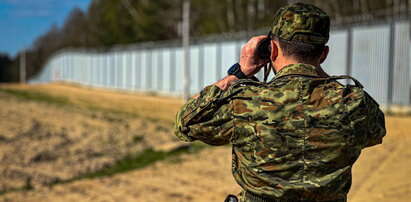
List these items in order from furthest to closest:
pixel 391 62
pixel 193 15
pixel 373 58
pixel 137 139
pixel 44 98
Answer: pixel 193 15 < pixel 44 98 < pixel 373 58 < pixel 391 62 < pixel 137 139

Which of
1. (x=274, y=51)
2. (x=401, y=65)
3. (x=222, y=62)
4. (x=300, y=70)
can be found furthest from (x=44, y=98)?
(x=300, y=70)

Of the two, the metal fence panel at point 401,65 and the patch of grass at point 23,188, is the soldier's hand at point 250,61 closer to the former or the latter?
the patch of grass at point 23,188

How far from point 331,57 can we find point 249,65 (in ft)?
51.9

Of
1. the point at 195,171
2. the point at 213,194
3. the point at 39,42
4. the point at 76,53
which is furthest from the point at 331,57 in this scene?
the point at 39,42

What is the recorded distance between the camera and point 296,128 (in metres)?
1.92

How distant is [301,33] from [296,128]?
350 millimetres

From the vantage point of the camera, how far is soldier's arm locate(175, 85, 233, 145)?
2021 millimetres

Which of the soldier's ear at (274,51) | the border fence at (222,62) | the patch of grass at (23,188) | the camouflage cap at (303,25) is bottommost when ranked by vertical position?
the patch of grass at (23,188)

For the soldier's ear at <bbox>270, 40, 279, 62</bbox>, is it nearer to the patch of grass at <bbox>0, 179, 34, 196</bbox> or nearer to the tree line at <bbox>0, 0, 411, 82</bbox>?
the patch of grass at <bbox>0, 179, 34, 196</bbox>

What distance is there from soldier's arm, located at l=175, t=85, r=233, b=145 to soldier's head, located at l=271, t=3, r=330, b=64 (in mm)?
283

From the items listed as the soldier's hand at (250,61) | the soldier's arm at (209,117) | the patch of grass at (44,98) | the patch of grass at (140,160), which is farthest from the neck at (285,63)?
the patch of grass at (44,98)

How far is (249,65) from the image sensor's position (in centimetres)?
215

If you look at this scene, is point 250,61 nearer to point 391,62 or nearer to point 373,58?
point 391,62

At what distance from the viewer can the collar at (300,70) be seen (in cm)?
197
